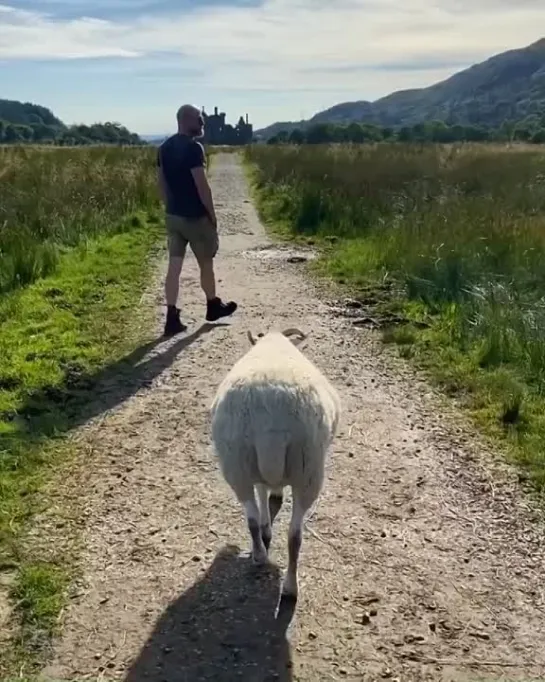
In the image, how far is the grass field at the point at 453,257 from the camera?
646cm

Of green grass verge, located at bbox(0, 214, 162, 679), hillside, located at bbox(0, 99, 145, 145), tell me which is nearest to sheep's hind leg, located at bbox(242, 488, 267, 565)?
green grass verge, located at bbox(0, 214, 162, 679)

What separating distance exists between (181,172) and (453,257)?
3.43m

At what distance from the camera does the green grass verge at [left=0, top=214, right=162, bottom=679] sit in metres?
3.80

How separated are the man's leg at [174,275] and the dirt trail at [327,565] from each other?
170 cm

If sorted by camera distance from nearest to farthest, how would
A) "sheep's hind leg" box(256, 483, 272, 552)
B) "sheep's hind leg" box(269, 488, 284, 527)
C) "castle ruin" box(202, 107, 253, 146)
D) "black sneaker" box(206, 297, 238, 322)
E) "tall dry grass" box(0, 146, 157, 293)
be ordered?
"sheep's hind leg" box(256, 483, 272, 552), "sheep's hind leg" box(269, 488, 284, 527), "black sneaker" box(206, 297, 238, 322), "tall dry grass" box(0, 146, 157, 293), "castle ruin" box(202, 107, 253, 146)

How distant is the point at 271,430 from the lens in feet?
11.7

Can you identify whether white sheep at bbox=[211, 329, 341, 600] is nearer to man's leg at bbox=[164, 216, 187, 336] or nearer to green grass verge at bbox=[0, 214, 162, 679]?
green grass verge at bbox=[0, 214, 162, 679]

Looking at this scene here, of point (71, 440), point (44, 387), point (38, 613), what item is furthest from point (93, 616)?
point (44, 387)

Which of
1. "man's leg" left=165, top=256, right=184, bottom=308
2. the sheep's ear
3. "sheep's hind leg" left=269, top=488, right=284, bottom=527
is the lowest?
"sheep's hind leg" left=269, top=488, right=284, bottom=527

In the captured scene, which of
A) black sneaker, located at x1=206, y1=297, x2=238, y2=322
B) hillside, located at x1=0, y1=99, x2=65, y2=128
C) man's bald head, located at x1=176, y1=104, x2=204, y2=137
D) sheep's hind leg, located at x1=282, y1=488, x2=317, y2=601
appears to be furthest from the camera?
hillside, located at x1=0, y1=99, x2=65, y2=128

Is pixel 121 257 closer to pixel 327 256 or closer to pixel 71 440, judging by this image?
pixel 327 256

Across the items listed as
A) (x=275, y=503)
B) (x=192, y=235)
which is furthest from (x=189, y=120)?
(x=275, y=503)

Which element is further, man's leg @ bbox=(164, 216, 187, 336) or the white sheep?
man's leg @ bbox=(164, 216, 187, 336)

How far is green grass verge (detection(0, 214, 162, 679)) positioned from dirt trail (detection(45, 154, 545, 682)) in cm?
17
